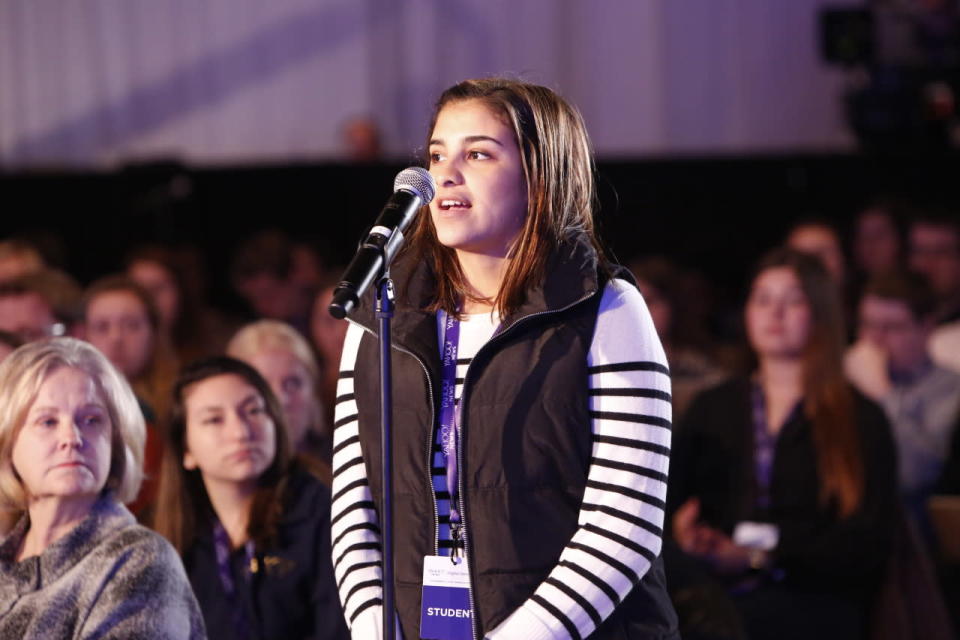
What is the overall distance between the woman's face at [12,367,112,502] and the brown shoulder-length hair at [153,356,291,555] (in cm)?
60

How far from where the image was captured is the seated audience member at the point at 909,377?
475 cm

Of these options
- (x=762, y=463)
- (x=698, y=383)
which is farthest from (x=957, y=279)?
(x=762, y=463)

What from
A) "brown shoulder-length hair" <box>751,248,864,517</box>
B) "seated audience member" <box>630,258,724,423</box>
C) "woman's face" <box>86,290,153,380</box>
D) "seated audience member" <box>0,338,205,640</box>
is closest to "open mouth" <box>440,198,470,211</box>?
"seated audience member" <box>0,338,205,640</box>

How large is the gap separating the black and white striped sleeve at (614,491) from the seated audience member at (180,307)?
3.42 m

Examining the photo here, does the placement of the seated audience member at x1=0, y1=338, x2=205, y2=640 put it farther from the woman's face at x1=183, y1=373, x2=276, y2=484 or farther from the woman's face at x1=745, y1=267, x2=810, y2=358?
the woman's face at x1=745, y1=267, x2=810, y2=358

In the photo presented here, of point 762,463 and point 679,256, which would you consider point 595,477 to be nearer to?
point 762,463

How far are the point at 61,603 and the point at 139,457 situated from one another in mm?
337

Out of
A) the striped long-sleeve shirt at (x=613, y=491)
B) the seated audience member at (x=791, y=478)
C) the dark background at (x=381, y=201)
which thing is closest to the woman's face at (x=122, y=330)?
the seated audience member at (x=791, y=478)

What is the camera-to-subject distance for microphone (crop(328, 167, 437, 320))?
1.90 metres

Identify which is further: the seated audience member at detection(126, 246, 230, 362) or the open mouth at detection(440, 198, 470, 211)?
the seated audience member at detection(126, 246, 230, 362)

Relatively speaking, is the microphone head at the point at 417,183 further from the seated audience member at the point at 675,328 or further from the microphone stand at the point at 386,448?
the seated audience member at the point at 675,328

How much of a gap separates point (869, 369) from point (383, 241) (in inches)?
139

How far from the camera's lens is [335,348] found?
508 cm

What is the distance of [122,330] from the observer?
4.67 meters
